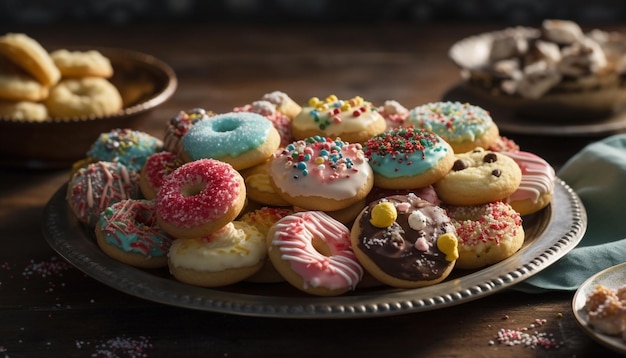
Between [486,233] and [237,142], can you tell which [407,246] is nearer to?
[486,233]

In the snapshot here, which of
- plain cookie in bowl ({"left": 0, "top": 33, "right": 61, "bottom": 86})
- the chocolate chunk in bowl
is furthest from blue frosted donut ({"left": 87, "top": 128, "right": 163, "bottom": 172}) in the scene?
the chocolate chunk in bowl

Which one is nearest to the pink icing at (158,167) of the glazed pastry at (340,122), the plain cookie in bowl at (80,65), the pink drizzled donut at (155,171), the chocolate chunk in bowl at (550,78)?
the pink drizzled donut at (155,171)

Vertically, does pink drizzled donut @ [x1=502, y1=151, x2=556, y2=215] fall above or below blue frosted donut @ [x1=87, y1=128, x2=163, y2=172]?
above

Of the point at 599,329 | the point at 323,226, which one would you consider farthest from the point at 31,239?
the point at 599,329

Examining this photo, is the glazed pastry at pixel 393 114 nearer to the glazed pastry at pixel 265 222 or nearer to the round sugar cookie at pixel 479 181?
the round sugar cookie at pixel 479 181

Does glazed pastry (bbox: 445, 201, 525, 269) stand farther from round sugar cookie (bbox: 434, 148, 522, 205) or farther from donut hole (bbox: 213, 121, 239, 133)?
donut hole (bbox: 213, 121, 239, 133)

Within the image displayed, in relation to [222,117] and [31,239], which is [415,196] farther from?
[31,239]
